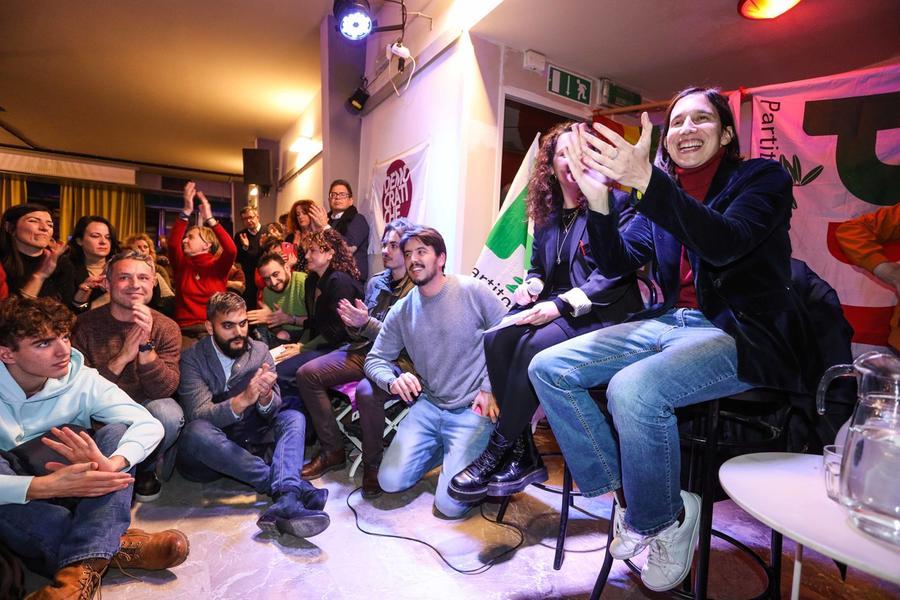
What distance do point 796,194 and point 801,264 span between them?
193cm

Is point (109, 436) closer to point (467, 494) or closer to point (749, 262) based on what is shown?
point (467, 494)

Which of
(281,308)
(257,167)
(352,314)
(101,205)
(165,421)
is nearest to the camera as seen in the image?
(165,421)

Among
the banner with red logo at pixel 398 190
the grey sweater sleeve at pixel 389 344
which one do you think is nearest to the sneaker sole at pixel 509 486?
the grey sweater sleeve at pixel 389 344

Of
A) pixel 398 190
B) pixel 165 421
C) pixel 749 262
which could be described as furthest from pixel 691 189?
pixel 398 190

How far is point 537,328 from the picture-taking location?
1.73 meters

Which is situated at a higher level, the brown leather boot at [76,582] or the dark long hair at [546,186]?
the dark long hair at [546,186]

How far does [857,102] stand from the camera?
8.62ft

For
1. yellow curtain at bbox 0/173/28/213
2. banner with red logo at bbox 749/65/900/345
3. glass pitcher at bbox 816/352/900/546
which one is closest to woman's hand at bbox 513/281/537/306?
glass pitcher at bbox 816/352/900/546

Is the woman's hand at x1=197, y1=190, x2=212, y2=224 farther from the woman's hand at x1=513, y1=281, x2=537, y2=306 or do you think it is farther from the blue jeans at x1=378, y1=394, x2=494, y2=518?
the woman's hand at x1=513, y1=281, x2=537, y2=306

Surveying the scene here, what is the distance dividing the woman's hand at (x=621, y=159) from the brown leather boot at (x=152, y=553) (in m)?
1.82

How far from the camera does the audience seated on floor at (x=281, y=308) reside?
3289 millimetres

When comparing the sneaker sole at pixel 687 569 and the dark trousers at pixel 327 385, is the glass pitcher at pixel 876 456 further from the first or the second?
the dark trousers at pixel 327 385

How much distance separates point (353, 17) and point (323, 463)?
3125mm

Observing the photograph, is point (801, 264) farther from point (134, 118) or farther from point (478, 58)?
point (134, 118)
